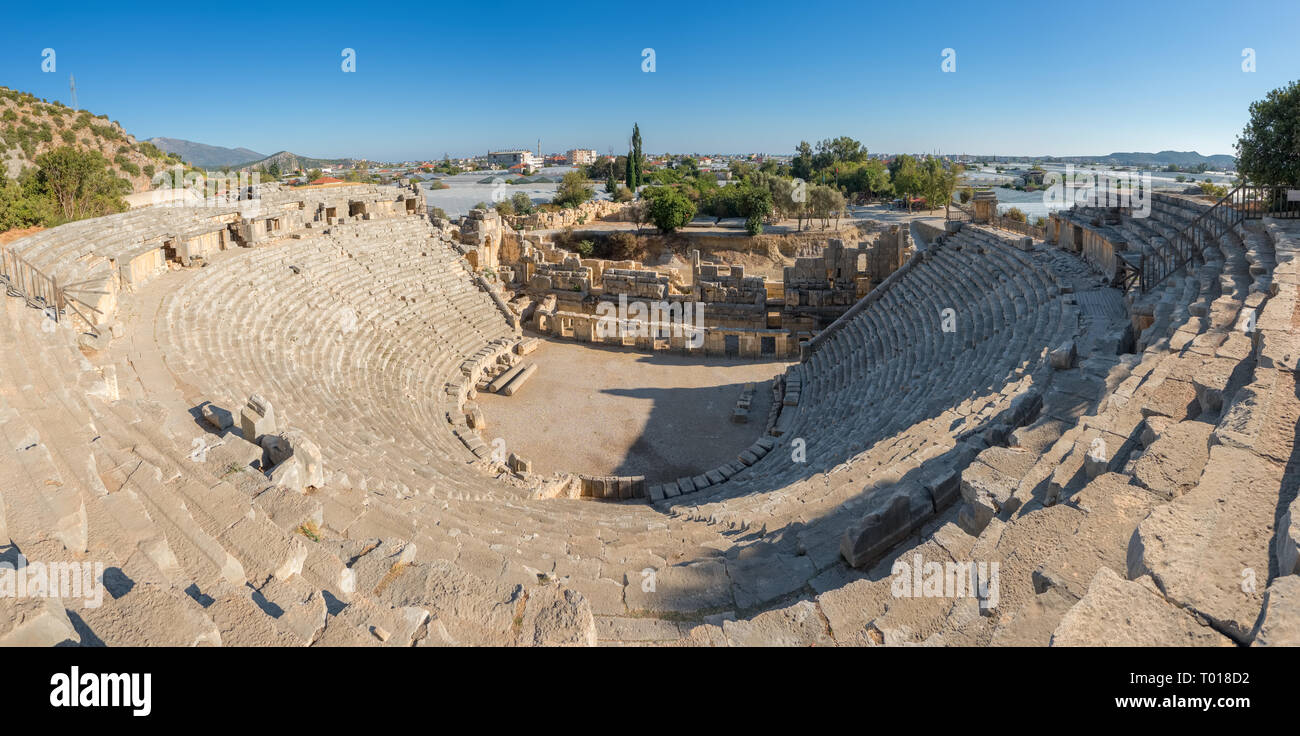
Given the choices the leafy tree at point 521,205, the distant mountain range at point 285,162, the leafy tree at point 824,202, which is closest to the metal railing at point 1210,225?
the leafy tree at point 824,202

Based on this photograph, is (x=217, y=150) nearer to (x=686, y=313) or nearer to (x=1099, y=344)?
(x=686, y=313)

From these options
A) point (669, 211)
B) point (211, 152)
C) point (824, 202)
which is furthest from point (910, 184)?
point (211, 152)

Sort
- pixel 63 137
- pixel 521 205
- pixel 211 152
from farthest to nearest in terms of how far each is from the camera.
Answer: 1. pixel 211 152
2. pixel 521 205
3. pixel 63 137

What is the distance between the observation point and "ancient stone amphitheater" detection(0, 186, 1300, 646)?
354cm

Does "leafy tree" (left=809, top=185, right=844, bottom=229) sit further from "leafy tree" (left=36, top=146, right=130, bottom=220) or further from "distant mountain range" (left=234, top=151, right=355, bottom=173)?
"distant mountain range" (left=234, top=151, right=355, bottom=173)

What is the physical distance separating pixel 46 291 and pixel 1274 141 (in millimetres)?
22567

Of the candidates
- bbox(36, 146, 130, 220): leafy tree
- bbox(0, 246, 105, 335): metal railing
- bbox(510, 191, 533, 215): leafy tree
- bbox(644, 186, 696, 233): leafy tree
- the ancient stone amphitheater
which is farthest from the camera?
bbox(510, 191, 533, 215): leafy tree

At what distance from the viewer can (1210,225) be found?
1305 cm

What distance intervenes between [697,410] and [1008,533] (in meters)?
11.9

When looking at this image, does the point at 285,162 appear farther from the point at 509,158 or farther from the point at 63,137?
the point at 509,158

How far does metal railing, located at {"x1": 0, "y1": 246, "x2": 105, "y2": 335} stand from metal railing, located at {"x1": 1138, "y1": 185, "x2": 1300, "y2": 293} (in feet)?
58.7

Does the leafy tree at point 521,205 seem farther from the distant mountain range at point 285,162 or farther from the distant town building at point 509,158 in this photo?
the distant town building at point 509,158

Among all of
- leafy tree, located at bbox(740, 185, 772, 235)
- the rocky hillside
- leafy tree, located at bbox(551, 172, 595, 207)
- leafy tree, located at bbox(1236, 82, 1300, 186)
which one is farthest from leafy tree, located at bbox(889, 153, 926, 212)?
the rocky hillside
